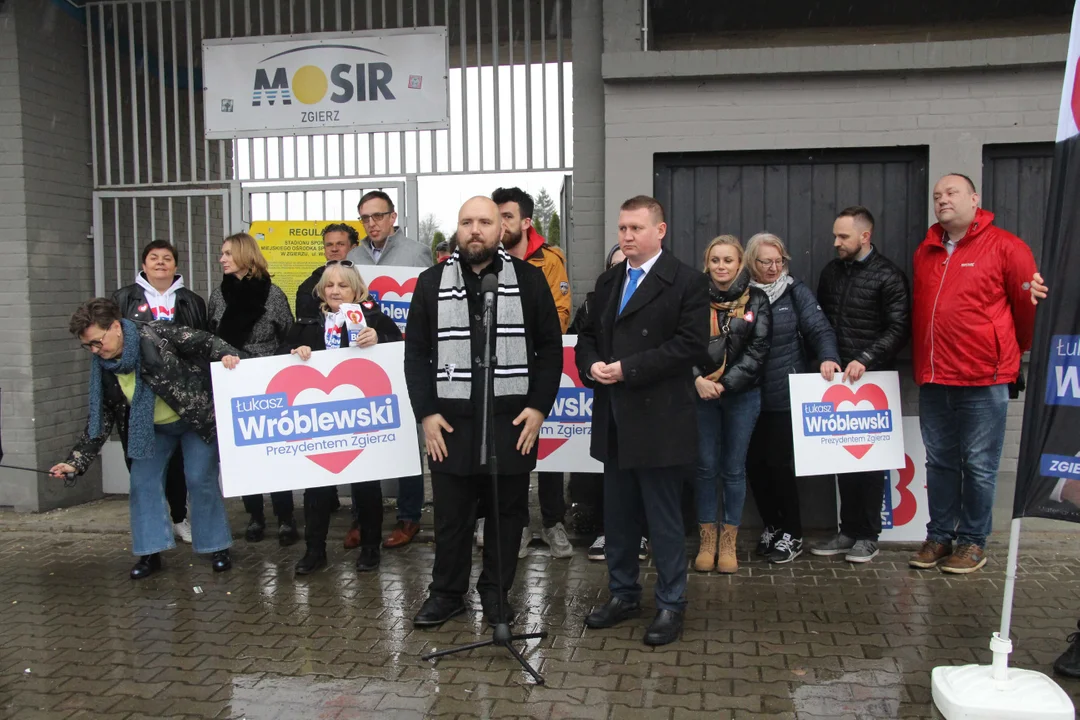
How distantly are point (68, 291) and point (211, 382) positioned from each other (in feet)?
9.08

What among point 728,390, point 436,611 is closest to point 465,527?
point 436,611

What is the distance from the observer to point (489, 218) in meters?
4.54

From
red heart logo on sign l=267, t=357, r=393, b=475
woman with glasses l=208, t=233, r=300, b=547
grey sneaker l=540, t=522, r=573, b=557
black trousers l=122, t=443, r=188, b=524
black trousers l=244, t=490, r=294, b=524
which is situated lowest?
grey sneaker l=540, t=522, r=573, b=557

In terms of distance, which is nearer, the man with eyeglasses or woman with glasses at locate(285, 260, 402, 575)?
woman with glasses at locate(285, 260, 402, 575)

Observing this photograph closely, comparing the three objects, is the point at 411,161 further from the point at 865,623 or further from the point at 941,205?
the point at 865,623

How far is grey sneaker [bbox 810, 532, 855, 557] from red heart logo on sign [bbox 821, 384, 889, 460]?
2.05ft

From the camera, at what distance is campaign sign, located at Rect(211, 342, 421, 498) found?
5598 mm

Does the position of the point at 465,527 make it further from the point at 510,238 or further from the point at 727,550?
the point at 510,238

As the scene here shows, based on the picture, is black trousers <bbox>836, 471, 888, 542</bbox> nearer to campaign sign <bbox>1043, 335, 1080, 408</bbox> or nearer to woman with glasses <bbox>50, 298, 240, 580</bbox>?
campaign sign <bbox>1043, 335, 1080, 408</bbox>

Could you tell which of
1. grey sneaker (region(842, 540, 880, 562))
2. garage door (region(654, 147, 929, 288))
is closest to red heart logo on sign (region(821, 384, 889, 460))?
grey sneaker (region(842, 540, 880, 562))

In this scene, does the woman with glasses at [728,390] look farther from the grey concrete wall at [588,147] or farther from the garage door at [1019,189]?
the garage door at [1019,189]

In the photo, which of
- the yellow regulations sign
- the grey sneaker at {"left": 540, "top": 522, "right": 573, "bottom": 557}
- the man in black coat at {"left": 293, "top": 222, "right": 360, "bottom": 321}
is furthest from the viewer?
the yellow regulations sign

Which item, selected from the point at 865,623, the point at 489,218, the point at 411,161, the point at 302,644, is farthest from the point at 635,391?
the point at 411,161

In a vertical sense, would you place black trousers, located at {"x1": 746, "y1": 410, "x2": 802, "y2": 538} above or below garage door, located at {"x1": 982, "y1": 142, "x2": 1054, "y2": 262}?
below
